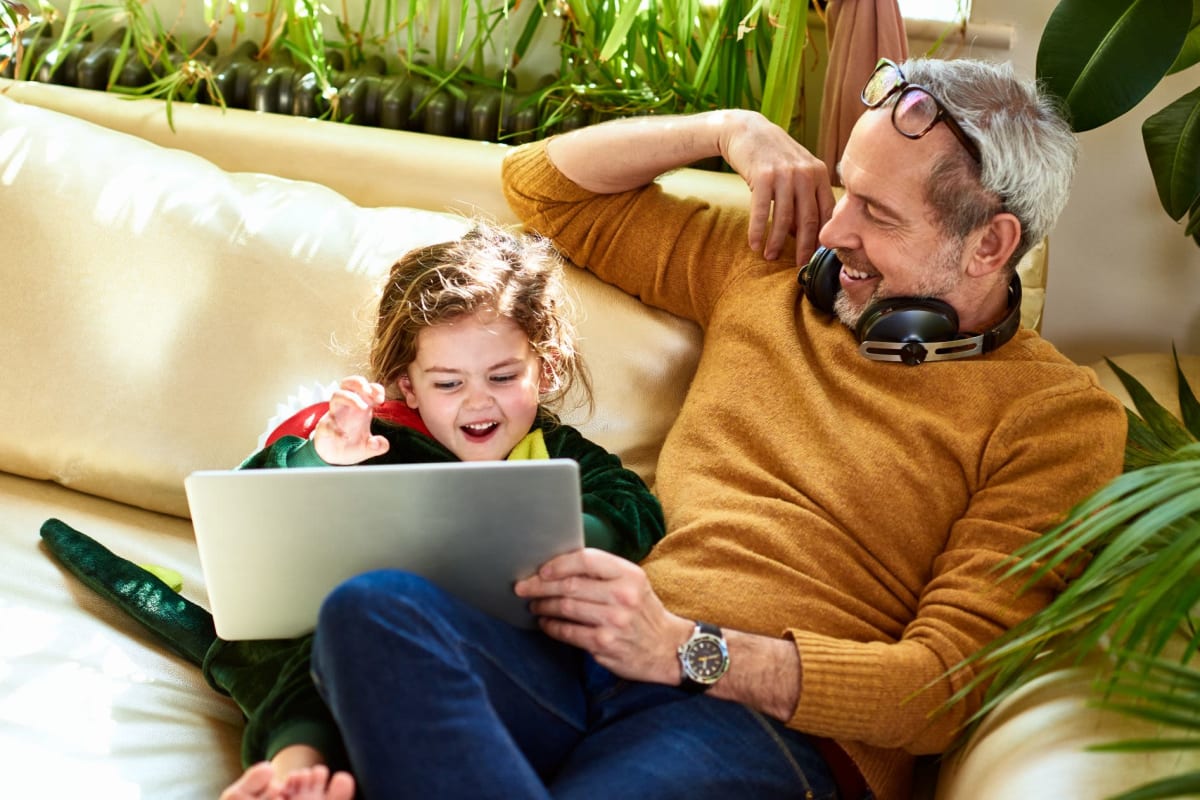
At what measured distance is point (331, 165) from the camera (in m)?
2.06

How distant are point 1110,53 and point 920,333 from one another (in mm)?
495

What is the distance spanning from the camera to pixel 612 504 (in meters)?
1.49

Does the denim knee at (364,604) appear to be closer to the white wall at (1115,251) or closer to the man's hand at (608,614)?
the man's hand at (608,614)

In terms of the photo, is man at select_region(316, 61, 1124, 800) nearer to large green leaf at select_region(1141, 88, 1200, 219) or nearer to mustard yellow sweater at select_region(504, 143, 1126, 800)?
mustard yellow sweater at select_region(504, 143, 1126, 800)

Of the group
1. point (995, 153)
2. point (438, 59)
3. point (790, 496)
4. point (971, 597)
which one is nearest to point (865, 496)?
point (790, 496)

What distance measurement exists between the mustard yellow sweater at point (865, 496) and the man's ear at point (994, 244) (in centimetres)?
10

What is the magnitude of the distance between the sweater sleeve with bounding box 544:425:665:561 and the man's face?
0.35 metres

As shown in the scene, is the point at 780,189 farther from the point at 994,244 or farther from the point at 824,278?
the point at 994,244

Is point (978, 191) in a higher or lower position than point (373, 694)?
higher

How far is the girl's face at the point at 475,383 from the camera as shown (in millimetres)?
1486

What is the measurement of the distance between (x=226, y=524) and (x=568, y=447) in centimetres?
53

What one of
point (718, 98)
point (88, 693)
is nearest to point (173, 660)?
point (88, 693)

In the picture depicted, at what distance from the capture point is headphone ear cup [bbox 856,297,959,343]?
149 centimetres

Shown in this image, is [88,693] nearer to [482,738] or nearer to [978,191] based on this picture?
[482,738]
